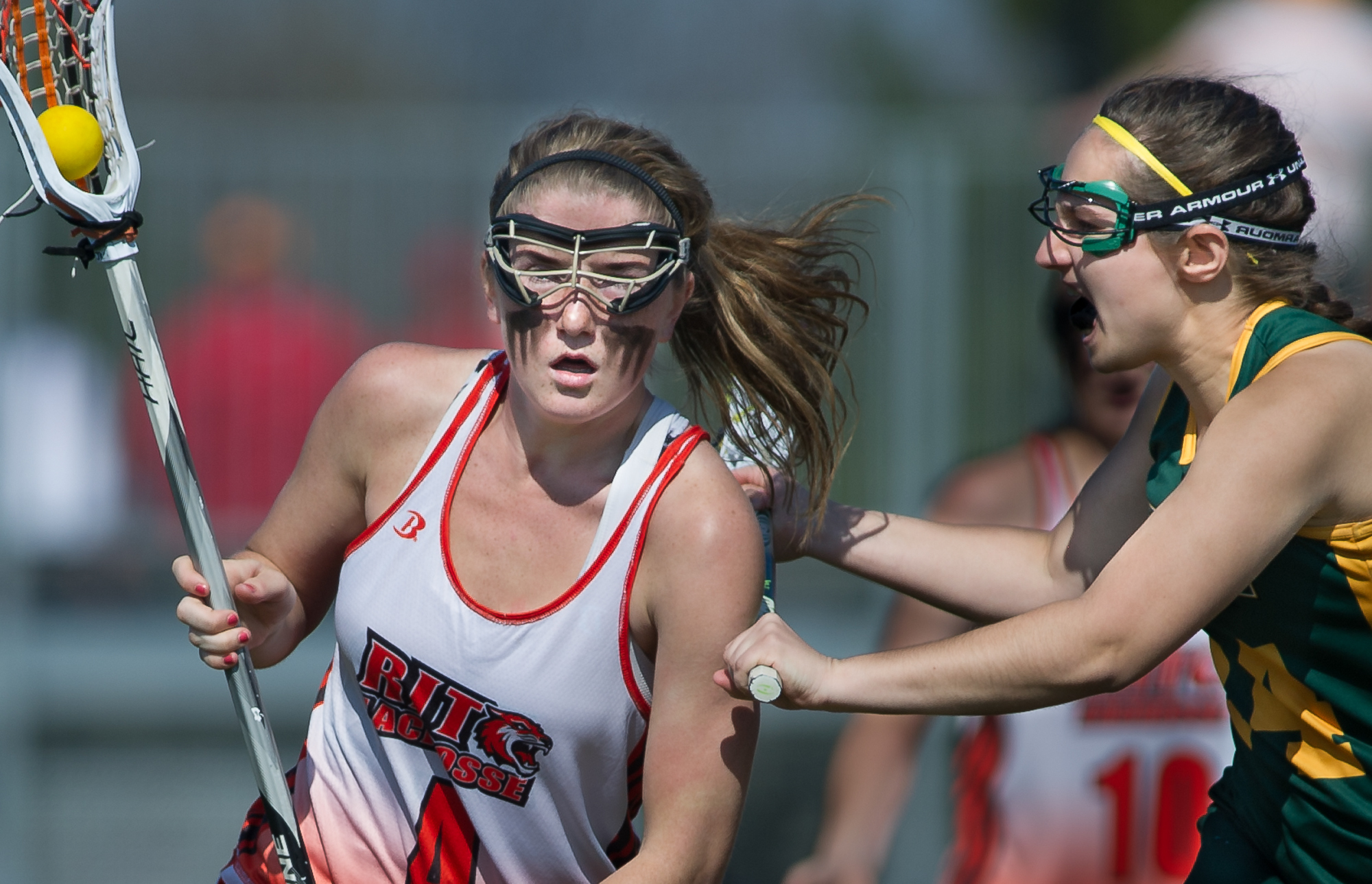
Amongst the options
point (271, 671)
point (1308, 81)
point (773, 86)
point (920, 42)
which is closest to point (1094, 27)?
point (920, 42)

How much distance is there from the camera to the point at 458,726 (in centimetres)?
263

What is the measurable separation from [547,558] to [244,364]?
13.8 ft

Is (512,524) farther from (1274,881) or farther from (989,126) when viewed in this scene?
(989,126)

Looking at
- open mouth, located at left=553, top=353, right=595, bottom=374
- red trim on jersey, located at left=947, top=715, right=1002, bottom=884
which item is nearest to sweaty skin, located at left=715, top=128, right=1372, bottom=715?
open mouth, located at left=553, top=353, right=595, bottom=374

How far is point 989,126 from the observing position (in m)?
6.35

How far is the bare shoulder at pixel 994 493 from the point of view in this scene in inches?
184

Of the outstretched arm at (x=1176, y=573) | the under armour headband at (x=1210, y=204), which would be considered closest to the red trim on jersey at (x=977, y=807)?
the outstretched arm at (x=1176, y=573)

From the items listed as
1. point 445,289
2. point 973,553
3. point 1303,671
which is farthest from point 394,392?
point 445,289

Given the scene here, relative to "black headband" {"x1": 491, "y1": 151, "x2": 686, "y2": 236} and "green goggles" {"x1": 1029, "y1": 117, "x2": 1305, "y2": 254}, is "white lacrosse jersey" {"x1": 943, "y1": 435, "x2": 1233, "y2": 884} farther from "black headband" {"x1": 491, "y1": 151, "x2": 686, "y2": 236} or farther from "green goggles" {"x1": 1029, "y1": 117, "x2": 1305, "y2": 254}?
"black headband" {"x1": 491, "y1": 151, "x2": 686, "y2": 236}

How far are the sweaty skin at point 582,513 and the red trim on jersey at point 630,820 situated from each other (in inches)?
4.5

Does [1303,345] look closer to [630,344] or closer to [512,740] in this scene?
[630,344]

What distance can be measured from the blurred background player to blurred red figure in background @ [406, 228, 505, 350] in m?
2.54

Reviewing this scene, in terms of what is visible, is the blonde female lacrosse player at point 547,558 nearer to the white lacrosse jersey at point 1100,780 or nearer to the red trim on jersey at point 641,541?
the red trim on jersey at point 641,541

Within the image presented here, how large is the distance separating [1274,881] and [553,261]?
5.77ft
